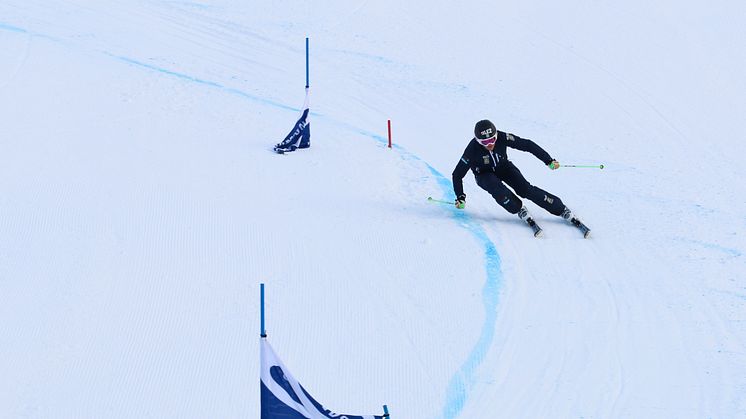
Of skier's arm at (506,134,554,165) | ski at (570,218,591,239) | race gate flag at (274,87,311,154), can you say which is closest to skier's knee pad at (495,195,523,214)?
skier's arm at (506,134,554,165)

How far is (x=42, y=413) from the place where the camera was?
620 cm

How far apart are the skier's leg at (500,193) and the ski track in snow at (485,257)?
0.35 m

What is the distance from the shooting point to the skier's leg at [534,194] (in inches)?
363

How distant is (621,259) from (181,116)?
18.4 ft

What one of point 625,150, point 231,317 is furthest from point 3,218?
point 625,150

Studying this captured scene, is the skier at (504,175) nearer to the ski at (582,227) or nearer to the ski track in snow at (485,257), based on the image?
the ski at (582,227)

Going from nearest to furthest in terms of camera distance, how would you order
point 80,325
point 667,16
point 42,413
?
point 42,413
point 80,325
point 667,16

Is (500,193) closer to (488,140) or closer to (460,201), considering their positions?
(460,201)

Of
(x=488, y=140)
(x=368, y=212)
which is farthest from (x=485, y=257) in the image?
(x=368, y=212)

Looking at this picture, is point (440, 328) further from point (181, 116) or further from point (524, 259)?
point (181, 116)

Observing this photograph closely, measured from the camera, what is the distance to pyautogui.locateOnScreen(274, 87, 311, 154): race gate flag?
10.7 m

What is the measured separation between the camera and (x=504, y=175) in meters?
9.29

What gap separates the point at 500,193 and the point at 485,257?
2.31 ft

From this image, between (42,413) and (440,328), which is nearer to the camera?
(42,413)
